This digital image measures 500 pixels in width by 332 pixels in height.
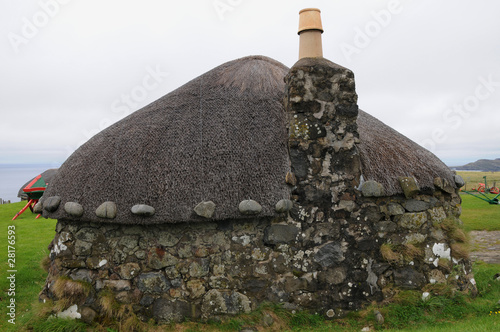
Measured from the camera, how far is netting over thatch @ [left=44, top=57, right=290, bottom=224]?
17.4ft

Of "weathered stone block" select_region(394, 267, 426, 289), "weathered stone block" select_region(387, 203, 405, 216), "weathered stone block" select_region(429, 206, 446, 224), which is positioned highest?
"weathered stone block" select_region(387, 203, 405, 216)

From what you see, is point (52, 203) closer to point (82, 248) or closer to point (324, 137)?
point (82, 248)

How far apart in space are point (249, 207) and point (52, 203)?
10.0 feet

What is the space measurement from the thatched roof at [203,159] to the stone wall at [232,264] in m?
0.36

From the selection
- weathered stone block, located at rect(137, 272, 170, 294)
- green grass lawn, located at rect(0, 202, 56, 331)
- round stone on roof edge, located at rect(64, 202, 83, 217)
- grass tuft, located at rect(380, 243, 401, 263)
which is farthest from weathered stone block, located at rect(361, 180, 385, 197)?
green grass lawn, located at rect(0, 202, 56, 331)

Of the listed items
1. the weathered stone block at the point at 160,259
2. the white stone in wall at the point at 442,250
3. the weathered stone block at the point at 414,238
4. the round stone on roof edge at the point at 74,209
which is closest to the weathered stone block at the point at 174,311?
the weathered stone block at the point at 160,259

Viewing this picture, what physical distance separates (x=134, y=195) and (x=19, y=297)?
13.2ft

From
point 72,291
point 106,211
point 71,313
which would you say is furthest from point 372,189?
point 71,313

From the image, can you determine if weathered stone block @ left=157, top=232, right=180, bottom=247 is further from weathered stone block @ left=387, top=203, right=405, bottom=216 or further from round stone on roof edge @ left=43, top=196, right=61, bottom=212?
weathered stone block @ left=387, top=203, right=405, bottom=216

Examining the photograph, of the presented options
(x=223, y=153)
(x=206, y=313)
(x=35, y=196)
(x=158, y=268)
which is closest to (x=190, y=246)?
(x=158, y=268)

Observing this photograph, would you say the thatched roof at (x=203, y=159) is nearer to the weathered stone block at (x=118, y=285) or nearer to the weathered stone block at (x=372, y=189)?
the weathered stone block at (x=372, y=189)

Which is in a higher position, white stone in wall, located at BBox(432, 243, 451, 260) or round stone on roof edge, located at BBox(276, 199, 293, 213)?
round stone on roof edge, located at BBox(276, 199, 293, 213)

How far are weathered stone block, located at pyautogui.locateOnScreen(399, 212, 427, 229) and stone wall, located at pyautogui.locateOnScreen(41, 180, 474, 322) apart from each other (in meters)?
0.22

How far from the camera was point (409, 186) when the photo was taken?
575cm
